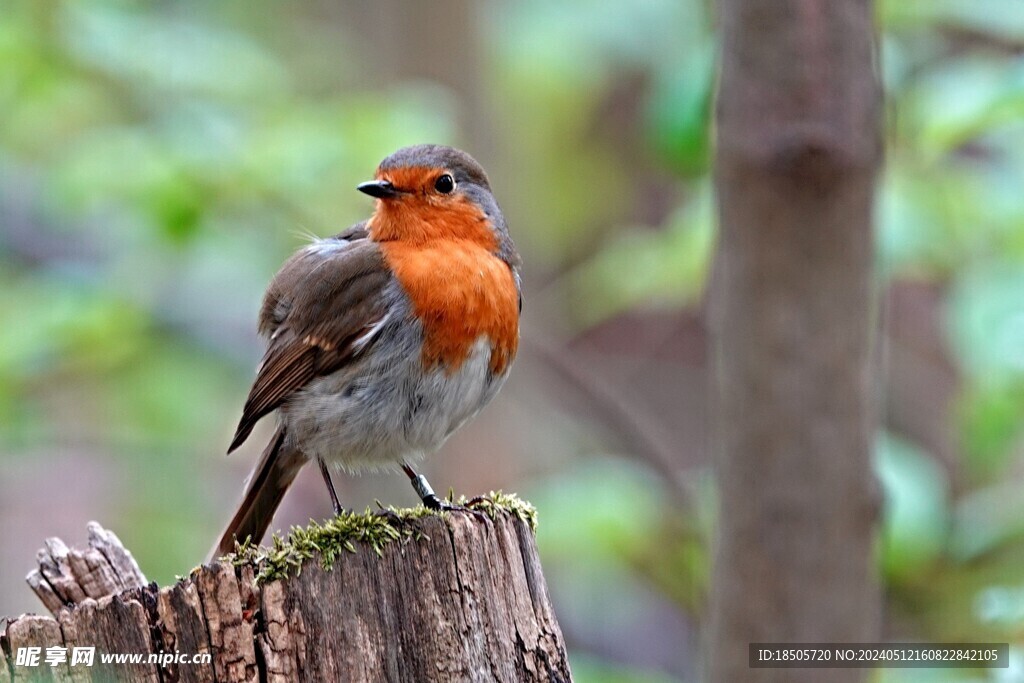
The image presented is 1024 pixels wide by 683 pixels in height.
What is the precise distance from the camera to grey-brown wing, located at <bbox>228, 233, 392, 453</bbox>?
3.69 metres

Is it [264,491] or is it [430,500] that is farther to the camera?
[264,491]

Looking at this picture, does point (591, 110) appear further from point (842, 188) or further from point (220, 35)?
point (842, 188)

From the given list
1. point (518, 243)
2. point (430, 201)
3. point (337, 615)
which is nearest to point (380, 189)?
point (430, 201)

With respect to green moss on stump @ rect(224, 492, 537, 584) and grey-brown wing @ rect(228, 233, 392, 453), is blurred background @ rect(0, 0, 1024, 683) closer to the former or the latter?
grey-brown wing @ rect(228, 233, 392, 453)

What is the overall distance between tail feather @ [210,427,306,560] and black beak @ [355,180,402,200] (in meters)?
0.80

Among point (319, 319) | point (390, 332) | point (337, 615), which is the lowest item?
point (337, 615)

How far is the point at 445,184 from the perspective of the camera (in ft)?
13.0

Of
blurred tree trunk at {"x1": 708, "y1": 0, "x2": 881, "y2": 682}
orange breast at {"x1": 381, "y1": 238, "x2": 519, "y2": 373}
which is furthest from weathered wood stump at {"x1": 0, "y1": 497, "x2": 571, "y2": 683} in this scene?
orange breast at {"x1": 381, "y1": 238, "x2": 519, "y2": 373}

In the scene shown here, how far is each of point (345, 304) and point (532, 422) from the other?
2.67 m

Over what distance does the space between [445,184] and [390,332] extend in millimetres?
618

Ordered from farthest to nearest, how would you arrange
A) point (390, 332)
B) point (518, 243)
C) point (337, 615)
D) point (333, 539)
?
point (518, 243) → point (390, 332) → point (333, 539) → point (337, 615)

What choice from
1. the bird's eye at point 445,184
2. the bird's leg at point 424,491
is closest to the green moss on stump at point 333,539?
the bird's leg at point 424,491

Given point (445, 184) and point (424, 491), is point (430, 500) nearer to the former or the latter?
point (424, 491)

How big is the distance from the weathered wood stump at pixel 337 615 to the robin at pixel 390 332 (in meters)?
0.61
